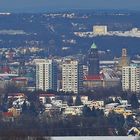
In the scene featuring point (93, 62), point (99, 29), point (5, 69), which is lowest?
point (5, 69)

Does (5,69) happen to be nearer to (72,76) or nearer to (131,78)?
(72,76)

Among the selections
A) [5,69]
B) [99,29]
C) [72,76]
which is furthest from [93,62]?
[99,29]

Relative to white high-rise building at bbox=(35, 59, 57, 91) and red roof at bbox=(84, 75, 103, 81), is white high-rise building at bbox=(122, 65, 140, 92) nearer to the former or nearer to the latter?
red roof at bbox=(84, 75, 103, 81)

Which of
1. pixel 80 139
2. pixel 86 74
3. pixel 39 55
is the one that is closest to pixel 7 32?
pixel 39 55

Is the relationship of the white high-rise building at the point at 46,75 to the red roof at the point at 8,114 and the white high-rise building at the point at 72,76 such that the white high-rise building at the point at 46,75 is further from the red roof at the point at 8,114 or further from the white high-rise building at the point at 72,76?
the red roof at the point at 8,114

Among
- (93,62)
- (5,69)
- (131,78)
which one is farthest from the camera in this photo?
(93,62)

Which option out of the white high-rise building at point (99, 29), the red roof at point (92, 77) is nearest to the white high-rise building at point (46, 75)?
the red roof at point (92, 77)

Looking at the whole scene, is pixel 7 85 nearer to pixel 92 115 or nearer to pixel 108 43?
pixel 92 115
